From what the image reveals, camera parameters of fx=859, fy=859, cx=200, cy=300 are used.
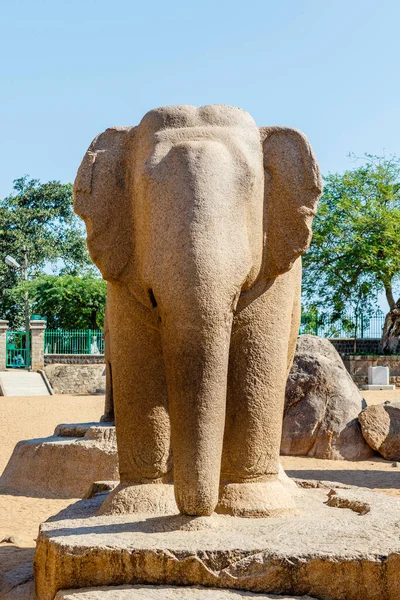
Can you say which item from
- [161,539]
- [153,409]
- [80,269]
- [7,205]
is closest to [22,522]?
[153,409]

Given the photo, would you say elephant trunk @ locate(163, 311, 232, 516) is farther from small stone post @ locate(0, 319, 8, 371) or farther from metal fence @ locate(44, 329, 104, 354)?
metal fence @ locate(44, 329, 104, 354)

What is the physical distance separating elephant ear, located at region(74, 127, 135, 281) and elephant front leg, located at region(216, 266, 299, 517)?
0.64 m

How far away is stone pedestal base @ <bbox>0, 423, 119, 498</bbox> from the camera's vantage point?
26.9 ft

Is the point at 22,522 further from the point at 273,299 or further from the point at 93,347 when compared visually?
the point at 93,347

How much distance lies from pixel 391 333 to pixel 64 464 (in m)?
21.5

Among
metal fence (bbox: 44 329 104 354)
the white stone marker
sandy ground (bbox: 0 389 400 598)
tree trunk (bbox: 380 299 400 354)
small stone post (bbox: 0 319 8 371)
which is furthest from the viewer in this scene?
metal fence (bbox: 44 329 104 354)

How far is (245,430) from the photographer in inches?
160

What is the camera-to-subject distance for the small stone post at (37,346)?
26.6 metres

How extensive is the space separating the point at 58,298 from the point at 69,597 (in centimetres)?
2880

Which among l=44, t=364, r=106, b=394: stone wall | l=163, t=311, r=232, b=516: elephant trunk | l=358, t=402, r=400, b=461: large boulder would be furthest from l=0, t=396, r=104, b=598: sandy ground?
l=358, t=402, r=400, b=461: large boulder

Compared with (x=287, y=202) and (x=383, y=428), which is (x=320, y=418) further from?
(x=287, y=202)

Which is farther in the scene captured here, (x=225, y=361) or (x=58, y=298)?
(x=58, y=298)

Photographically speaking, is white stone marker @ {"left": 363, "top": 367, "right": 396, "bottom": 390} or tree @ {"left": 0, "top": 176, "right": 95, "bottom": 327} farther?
tree @ {"left": 0, "top": 176, "right": 95, "bottom": 327}

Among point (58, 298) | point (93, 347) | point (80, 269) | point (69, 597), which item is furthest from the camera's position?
point (80, 269)
